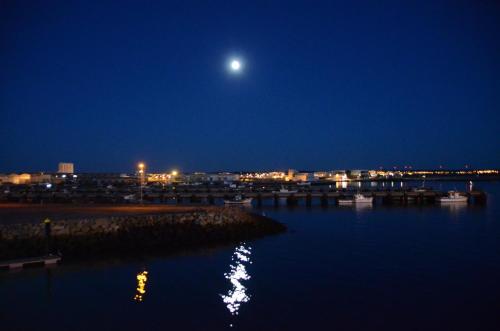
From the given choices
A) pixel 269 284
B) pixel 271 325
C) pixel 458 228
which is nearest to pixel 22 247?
pixel 269 284

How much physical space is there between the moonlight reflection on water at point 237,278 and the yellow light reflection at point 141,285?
3.36 metres

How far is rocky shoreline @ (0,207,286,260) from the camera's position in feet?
85.3

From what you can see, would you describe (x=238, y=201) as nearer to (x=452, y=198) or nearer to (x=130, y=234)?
(x=452, y=198)

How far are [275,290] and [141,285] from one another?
233 inches

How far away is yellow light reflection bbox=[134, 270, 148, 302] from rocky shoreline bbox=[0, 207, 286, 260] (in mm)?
4578

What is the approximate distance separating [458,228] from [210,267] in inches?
1110

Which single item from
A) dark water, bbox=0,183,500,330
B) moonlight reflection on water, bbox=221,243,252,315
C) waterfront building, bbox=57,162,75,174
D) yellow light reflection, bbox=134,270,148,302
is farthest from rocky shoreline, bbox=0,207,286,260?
waterfront building, bbox=57,162,75,174

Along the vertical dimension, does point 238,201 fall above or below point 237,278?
above

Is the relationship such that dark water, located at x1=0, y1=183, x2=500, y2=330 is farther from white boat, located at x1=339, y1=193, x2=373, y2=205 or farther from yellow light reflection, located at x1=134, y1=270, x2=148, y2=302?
white boat, located at x1=339, y1=193, x2=373, y2=205

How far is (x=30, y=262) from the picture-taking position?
926 inches

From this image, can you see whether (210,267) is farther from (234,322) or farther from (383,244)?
(383,244)

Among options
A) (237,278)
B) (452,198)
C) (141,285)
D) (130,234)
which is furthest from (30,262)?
(452,198)

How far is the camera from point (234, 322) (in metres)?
16.8

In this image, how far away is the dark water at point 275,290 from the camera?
55.7 ft
